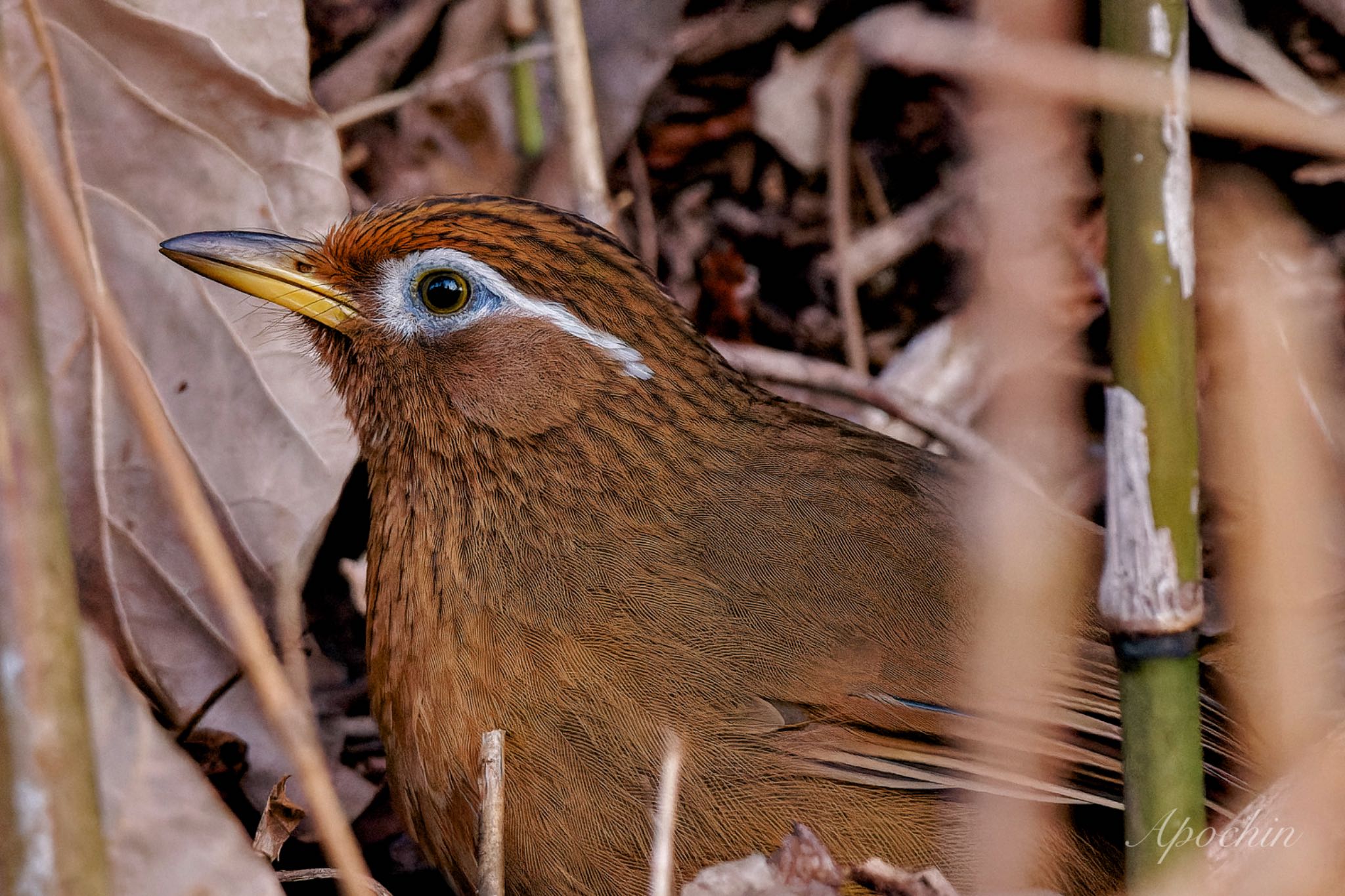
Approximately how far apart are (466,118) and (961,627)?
8.71 feet

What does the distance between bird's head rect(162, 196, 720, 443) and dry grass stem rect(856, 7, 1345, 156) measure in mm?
1156

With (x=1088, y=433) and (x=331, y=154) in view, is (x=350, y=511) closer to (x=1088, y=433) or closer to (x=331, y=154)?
(x=331, y=154)

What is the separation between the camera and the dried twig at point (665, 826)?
87.3 inches

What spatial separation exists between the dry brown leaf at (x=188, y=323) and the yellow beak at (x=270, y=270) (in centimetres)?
30

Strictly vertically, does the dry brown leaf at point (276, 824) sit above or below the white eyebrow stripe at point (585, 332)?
below

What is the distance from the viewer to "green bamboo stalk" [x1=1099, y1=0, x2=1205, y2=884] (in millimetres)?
1909

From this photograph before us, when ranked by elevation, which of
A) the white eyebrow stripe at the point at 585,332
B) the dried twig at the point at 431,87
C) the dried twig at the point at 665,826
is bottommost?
the dried twig at the point at 665,826

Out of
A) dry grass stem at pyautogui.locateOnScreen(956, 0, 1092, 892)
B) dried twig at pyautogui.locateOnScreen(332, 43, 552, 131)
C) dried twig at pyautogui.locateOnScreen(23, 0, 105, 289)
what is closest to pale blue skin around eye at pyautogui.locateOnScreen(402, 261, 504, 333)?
dried twig at pyautogui.locateOnScreen(23, 0, 105, 289)

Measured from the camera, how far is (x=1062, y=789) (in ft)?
8.64

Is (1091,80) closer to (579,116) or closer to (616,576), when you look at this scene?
(616,576)

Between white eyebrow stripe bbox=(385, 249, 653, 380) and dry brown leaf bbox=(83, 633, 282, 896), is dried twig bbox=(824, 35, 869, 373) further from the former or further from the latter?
dry brown leaf bbox=(83, 633, 282, 896)

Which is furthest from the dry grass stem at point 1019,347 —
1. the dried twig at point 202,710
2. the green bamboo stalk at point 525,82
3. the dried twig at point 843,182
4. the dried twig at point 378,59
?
the dried twig at point 378,59

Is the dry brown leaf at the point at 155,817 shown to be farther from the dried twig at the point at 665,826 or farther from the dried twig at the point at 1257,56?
the dried twig at the point at 1257,56

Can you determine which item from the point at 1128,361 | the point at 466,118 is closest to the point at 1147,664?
the point at 1128,361
